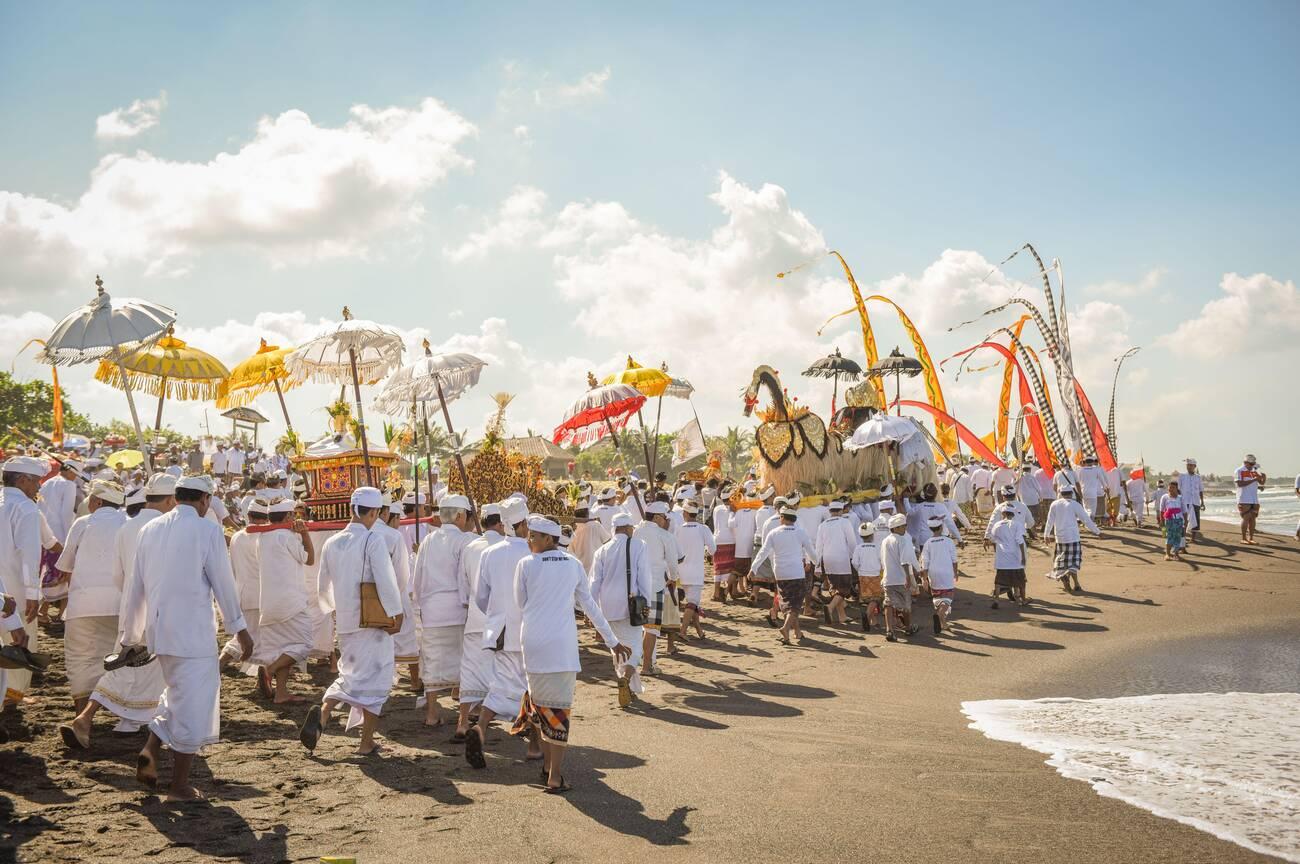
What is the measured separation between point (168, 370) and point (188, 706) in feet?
25.3

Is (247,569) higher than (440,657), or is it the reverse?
(247,569)

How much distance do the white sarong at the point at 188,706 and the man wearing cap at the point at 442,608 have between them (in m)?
2.12

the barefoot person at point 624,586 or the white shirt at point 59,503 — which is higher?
the white shirt at point 59,503

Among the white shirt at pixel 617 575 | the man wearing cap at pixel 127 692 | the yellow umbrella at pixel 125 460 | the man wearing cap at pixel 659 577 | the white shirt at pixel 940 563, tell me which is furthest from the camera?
the yellow umbrella at pixel 125 460

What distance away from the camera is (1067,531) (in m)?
15.0

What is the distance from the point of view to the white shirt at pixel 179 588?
5.70 metres

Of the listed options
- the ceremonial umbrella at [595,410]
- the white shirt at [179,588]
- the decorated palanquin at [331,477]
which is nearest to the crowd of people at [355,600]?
the white shirt at [179,588]

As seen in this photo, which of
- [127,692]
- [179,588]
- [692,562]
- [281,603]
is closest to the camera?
[179,588]

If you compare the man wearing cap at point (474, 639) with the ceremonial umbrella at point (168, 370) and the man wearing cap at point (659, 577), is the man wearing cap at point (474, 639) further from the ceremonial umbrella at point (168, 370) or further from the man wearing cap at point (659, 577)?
the ceremonial umbrella at point (168, 370)

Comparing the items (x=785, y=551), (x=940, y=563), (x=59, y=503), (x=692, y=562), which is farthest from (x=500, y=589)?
(x=940, y=563)

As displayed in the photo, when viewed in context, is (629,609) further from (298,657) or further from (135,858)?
(135,858)

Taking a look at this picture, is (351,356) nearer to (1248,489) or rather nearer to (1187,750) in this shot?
(1187,750)

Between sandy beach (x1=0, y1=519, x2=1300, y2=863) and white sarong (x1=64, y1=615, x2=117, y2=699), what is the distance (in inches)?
15.0

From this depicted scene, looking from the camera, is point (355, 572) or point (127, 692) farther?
point (355, 572)
